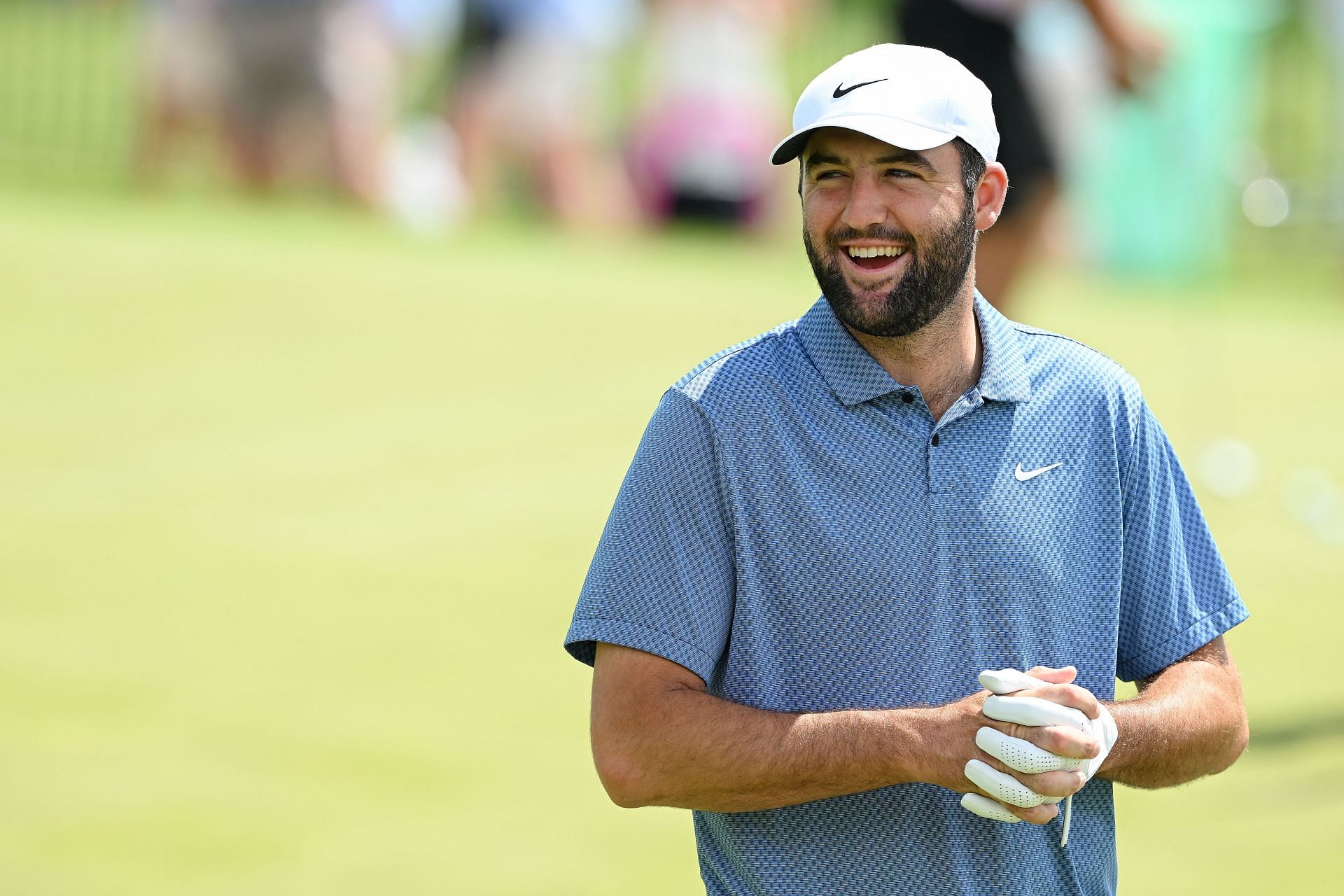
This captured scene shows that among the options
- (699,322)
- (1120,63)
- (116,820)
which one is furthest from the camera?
(699,322)

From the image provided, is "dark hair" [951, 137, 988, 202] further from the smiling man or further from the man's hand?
the man's hand

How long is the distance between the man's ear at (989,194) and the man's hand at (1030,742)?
0.70 meters

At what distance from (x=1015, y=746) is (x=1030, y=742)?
0.07 ft

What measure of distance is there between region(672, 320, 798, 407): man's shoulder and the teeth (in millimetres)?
165

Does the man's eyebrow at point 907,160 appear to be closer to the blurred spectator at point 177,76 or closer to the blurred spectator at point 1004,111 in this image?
the blurred spectator at point 1004,111

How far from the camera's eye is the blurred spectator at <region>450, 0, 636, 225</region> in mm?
14742

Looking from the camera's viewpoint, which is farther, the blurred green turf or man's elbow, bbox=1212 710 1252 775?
the blurred green turf

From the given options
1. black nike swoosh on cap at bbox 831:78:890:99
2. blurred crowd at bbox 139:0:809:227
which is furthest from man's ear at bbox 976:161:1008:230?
blurred crowd at bbox 139:0:809:227

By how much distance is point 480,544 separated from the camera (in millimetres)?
7949

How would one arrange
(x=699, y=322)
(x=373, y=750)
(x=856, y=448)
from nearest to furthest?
(x=856, y=448), (x=373, y=750), (x=699, y=322)

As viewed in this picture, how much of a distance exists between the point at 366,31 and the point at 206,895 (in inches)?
421

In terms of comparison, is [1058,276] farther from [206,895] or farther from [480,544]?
[206,895]

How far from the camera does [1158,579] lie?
119 inches

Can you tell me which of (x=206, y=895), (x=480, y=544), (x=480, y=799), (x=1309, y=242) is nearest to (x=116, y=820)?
(x=206, y=895)
